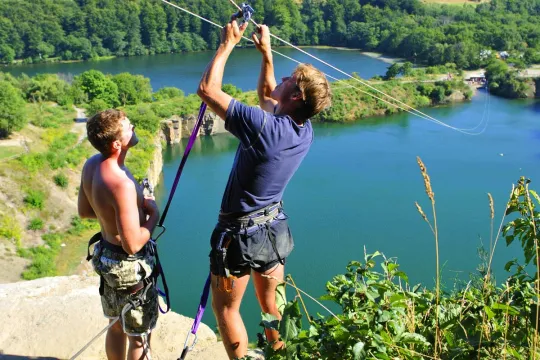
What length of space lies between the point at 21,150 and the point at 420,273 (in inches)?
607

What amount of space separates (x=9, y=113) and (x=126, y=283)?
22181 millimetres

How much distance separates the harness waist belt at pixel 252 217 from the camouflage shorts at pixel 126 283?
1.35 feet

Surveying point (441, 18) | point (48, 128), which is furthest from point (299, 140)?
point (441, 18)

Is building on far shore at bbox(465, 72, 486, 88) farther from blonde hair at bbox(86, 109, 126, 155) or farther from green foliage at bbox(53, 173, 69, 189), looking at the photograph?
blonde hair at bbox(86, 109, 126, 155)

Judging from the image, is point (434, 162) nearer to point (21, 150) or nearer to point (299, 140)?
point (21, 150)

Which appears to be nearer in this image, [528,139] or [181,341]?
[181,341]

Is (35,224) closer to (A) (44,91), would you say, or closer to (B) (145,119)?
(B) (145,119)

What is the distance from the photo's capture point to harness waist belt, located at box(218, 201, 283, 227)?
2.02m

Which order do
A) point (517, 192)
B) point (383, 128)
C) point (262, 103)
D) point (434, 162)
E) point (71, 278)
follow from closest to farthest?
point (517, 192) → point (262, 103) → point (71, 278) → point (434, 162) → point (383, 128)

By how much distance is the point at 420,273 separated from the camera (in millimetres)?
13125

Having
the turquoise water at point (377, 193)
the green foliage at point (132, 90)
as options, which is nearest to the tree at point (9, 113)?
the turquoise water at point (377, 193)

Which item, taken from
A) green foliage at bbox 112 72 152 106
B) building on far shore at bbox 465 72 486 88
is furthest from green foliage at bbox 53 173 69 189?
building on far shore at bbox 465 72 486 88

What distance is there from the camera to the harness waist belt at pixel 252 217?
2023mm

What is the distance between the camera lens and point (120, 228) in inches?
80.5
